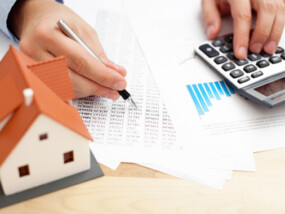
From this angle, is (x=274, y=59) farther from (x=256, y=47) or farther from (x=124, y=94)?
(x=124, y=94)

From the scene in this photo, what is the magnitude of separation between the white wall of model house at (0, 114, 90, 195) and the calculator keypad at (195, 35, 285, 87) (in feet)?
0.99

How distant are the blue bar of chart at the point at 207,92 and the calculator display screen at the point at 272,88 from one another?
0.16ft

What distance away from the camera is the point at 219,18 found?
2.22ft

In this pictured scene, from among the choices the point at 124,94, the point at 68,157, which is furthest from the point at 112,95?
the point at 68,157

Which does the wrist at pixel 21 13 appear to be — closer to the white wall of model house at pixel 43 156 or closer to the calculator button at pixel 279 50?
the white wall of model house at pixel 43 156

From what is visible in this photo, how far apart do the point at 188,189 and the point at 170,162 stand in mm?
44

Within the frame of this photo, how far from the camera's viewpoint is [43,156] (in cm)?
36

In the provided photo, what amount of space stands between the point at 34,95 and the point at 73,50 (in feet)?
0.54

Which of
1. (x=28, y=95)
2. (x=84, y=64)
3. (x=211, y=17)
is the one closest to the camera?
(x=28, y=95)

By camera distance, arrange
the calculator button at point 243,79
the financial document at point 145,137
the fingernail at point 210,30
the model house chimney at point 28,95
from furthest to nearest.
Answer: the fingernail at point 210,30, the calculator button at point 243,79, the financial document at point 145,137, the model house chimney at point 28,95

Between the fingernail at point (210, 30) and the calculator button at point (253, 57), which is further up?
the fingernail at point (210, 30)

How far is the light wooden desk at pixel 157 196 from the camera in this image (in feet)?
1.28

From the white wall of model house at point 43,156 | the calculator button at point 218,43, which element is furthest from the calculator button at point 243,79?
the white wall of model house at point 43,156

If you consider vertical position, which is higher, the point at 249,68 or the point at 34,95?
the point at 34,95
